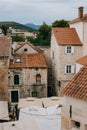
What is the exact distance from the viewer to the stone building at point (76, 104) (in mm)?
9156

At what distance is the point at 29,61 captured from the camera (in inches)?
1735

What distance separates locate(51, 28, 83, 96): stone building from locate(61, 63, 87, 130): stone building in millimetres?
32389

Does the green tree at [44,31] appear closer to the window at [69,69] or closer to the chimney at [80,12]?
the chimney at [80,12]

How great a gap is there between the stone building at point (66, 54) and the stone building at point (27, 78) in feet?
6.61

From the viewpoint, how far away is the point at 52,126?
27359 millimetres

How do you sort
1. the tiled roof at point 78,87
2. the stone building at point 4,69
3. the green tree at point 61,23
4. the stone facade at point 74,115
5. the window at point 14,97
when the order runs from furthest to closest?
the green tree at point 61,23 → the window at point 14,97 → the stone building at point 4,69 → the tiled roof at point 78,87 → the stone facade at point 74,115

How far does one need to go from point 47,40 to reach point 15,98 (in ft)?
108

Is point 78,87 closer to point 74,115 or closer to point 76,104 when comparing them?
point 76,104

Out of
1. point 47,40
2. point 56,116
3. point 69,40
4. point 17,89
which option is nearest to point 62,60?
point 69,40

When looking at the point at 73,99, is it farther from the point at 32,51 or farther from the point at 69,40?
the point at 32,51

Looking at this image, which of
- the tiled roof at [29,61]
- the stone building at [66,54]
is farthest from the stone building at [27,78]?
the stone building at [66,54]

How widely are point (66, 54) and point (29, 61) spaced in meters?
5.22

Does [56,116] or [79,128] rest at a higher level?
[79,128]

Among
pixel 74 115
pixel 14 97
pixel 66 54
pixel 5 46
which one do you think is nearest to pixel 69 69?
pixel 66 54
